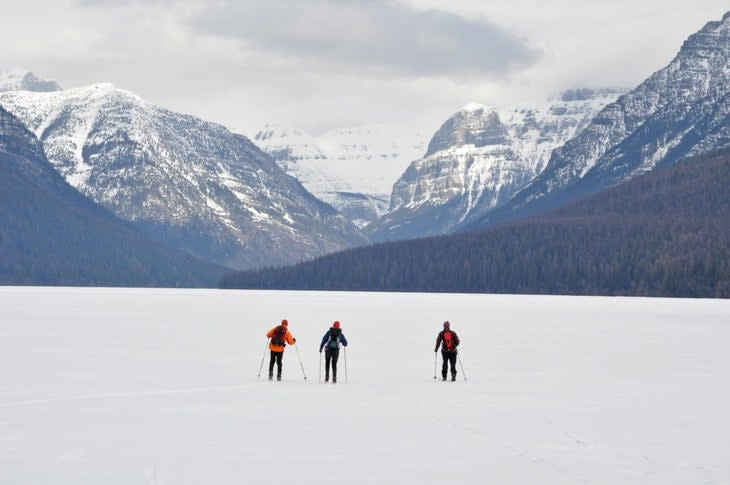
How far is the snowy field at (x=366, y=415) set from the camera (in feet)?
85.8

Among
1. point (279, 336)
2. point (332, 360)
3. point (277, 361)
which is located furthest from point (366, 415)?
point (277, 361)

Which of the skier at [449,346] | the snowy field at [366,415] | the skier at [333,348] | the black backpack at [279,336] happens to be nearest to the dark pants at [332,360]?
the skier at [333,348]

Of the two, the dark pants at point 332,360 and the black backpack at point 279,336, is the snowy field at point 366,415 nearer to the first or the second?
the dark pants at point 332,360

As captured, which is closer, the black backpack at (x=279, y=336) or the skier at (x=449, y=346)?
the black backpack at (x=279, y=336)

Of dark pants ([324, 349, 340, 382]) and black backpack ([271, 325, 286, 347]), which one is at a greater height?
black backpack ([271, 325, 286, 347])

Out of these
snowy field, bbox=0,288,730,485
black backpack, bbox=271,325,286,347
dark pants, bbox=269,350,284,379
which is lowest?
snowy field, bbox=0,288,730,485

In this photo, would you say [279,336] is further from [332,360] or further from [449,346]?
[449,346]

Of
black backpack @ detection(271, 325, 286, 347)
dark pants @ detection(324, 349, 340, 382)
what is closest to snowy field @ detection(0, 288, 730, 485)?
dark pants @ detection(324, 349, 340, 382)

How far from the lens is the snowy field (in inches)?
1030

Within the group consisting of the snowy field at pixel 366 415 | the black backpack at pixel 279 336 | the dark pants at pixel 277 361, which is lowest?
the snowy field at pixel 366 415

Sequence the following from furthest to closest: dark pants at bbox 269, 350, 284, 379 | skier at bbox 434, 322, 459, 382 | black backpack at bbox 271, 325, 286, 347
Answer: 1. skier at bbox 434, 322, 459, 382
2. dark pants at bbox 269, 350, 284, 379
3. black backpack at bbox 271, 325, 286, 347

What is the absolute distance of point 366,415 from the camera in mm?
34469

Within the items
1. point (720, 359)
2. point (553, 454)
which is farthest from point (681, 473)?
point (720, 359)

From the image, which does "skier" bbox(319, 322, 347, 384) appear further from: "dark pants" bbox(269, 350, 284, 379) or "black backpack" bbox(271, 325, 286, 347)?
"dark pants" bbox(269, 350, 284, 379)
